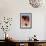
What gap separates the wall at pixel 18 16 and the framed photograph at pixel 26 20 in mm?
107

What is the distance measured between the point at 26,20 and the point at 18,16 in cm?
32

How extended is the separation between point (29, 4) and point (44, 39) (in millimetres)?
1354

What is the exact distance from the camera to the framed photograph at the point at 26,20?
4.97m

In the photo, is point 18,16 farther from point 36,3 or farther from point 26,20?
point 36,3

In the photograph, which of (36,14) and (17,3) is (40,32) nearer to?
(36,14)

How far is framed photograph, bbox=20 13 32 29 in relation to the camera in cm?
497

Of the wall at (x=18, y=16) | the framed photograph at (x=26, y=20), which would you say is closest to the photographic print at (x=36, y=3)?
the wall at (x=18, y=16)

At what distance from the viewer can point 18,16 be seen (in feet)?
16.3

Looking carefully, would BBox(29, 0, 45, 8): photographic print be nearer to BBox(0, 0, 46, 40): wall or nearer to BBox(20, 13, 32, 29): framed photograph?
BBox(0, 0, 46, 40): wall

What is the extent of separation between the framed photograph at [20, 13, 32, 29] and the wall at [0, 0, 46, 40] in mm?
107

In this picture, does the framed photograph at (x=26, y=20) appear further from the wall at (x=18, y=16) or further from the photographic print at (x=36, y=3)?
the photographic print at (x=36, y=3)

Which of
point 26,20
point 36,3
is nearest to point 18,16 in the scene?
point 26,20

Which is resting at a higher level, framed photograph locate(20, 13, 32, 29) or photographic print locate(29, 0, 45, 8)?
photographic print locate(29, 0, 45, 8)

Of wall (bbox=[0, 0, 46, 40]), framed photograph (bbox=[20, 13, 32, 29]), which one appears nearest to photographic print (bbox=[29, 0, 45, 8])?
wall (bbox=[0, 0, 46, 40])
